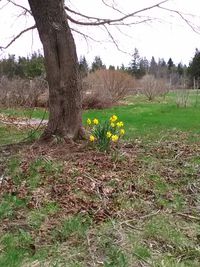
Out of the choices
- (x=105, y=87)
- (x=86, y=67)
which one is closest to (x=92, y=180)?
(x=105, y=87)

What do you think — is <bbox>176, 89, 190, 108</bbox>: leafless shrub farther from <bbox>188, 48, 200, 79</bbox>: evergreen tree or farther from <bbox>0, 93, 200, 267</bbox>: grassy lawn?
<bbox>188, 48, 200, 79</bbox>: evergreen tree

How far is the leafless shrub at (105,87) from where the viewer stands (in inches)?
925

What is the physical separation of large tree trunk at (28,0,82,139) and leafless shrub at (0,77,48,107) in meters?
16.1

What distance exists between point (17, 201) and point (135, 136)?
520 centimetres

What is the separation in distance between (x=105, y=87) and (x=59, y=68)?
64.5ft

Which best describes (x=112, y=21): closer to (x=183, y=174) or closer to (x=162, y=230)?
(x=183, y=174)

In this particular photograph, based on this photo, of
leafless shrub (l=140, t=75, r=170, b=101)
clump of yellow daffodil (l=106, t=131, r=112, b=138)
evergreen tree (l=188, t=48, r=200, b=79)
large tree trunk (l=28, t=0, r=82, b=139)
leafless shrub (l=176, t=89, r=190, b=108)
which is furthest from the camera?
evergreen tree (l=188, t=48, r=200, b=79)

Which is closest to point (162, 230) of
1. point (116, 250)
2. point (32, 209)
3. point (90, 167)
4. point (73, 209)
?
point (116, 250)

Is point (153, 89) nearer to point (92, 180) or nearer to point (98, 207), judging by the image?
point (92, 180)

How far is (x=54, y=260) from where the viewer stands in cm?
370

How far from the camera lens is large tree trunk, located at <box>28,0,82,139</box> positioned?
25.1 ft

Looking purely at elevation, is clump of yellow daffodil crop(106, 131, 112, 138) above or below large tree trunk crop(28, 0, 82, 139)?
below

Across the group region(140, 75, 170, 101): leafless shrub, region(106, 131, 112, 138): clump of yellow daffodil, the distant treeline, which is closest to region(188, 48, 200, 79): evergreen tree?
the distant treeline

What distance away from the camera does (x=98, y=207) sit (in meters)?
4.82
